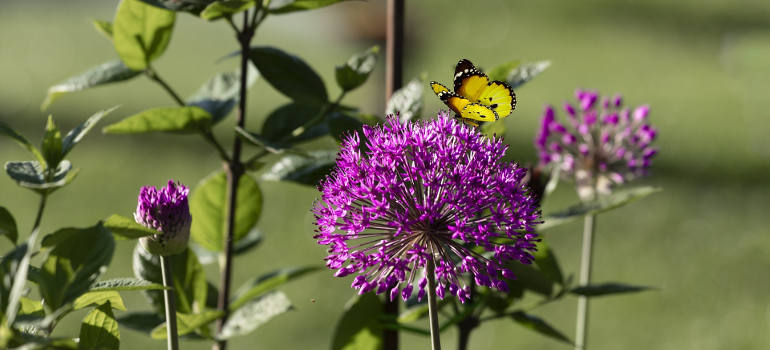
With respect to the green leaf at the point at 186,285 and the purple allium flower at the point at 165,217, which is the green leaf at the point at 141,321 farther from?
the purple allium flower at the point at 165,217

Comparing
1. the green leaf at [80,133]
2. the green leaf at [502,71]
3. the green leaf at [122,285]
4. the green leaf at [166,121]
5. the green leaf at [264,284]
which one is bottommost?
the green leaf at [264,284]

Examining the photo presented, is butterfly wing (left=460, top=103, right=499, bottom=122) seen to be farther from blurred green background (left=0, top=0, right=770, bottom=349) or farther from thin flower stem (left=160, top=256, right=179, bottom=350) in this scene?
blurred green background (left=0, top=0, right=770, bottom=349)

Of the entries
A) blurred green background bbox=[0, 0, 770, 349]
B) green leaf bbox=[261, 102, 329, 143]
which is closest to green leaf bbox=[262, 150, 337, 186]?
green leaf bbox=[261, 102, 329, 143]

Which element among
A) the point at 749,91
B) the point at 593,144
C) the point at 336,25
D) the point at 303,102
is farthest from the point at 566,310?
the point at 336,25

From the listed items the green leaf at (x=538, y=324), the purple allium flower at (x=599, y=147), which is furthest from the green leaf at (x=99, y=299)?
the purple allium flower at (x=599, y=147)

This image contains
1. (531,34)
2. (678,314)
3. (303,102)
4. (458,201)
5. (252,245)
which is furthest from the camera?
(531,34)

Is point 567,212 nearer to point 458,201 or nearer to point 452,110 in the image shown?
point 452,110
